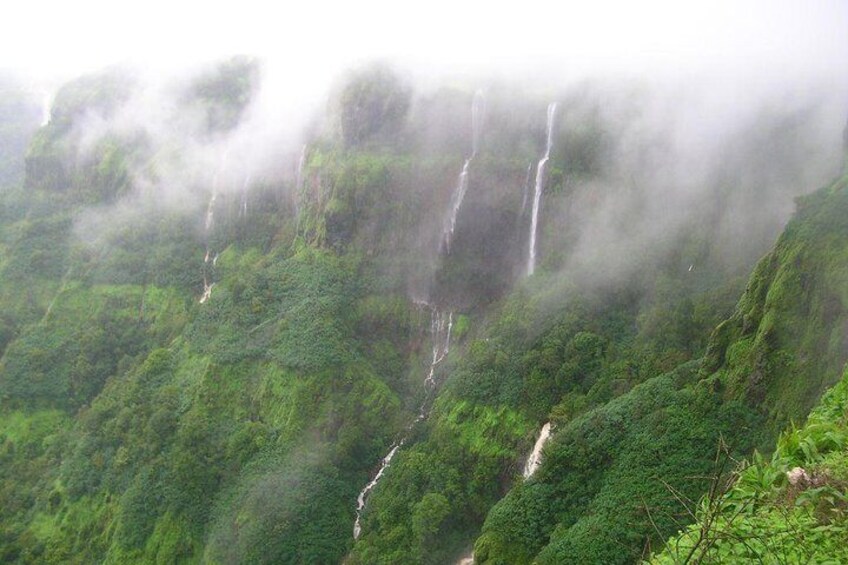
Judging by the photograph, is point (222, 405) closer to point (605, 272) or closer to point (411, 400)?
point (411, 400)

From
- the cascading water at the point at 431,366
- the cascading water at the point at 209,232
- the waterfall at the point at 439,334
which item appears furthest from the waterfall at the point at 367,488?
the cascading water at the point at 209,232

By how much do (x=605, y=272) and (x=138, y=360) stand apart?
35.6 m

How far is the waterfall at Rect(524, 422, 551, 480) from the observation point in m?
27.6

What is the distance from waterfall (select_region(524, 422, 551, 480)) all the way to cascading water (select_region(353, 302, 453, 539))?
9425mm

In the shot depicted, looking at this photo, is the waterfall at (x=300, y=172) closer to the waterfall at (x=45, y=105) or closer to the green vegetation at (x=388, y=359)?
the green vegetation at (x=388, y=359)

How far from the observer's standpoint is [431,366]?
3994cm

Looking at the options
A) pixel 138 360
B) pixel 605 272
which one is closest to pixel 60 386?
pixel 138 360

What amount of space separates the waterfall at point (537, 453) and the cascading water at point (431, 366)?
371 inches

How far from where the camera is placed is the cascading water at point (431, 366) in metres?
34.7

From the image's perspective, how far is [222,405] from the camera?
128 ft

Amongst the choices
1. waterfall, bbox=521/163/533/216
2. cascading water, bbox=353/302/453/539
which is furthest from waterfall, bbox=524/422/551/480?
waterfall, bbox=521/163/533/216

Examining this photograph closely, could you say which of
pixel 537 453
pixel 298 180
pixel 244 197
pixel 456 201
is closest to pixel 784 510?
pixel 537 453

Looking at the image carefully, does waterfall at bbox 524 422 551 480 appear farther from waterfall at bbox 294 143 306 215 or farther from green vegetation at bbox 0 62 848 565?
waterfall at bbox 294 143 306 215

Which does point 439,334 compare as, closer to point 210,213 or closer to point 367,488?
point 367,488
